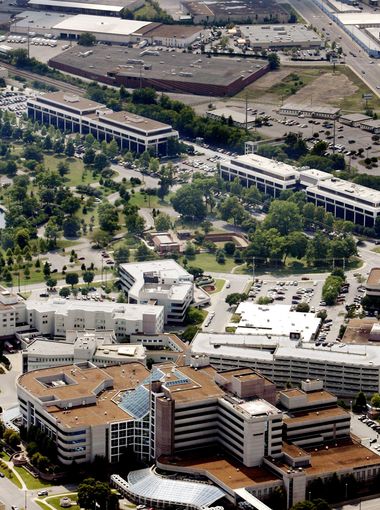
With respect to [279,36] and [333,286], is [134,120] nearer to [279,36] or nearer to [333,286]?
[279,36]

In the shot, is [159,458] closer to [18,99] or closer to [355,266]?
[355,266]

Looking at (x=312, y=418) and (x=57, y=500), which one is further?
(x=312, y=418)

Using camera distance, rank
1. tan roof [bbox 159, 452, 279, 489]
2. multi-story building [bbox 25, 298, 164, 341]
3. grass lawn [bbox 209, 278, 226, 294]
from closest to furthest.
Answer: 1. tan roof [bbox 159, 452, 279, 489]
2. multi-story building [bbox 25, 298, 164, 341]
3. grass lawn [bbox 209, 278, 226, 294]

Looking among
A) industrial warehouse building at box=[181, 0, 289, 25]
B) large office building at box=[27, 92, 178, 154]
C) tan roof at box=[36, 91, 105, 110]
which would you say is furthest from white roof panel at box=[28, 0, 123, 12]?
tan roof at box=[36, 91, 105, 110]

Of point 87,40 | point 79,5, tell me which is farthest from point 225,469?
point 79,5

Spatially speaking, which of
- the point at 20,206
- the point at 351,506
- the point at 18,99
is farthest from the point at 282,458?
the point at 18,99

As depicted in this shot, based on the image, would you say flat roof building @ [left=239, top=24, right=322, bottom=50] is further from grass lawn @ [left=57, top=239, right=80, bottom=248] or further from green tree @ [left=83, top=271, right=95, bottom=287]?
green tree @ [left=83, top=271, right=95, bottom=287]

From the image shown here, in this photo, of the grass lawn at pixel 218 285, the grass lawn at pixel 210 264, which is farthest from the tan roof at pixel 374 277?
the grass lawn at pixel 210 264
